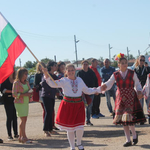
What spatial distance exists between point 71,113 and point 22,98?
191 centimetres

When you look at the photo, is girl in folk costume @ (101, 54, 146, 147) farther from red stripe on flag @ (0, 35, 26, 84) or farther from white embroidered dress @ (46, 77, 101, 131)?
red stripe on flag @ (0, 35, 26, 84)

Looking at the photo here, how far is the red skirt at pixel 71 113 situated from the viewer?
6.50 m

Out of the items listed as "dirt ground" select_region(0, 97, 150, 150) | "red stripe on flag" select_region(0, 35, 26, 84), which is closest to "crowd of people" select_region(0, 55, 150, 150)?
"dirt ground" select_region(0, 97, 150, 150)

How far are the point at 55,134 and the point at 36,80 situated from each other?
1.56 meters

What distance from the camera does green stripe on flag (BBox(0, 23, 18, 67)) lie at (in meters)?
6.87

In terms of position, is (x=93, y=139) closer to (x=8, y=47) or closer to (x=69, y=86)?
(x=69, y=86)

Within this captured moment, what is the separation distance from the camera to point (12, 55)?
22.7 ft

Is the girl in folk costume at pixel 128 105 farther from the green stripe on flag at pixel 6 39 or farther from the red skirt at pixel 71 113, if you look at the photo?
the green stripe on flag at pixel 6 39

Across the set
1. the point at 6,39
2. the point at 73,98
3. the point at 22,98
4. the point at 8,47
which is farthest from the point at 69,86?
the point at 22,98

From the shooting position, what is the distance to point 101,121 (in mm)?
10617

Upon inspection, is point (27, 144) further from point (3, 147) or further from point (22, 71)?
point (22, 71)

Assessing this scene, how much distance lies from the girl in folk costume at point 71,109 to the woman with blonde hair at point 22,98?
1.57 meters

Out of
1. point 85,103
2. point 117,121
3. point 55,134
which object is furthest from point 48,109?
point 117,121

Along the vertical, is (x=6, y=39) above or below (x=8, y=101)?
Answer: above
